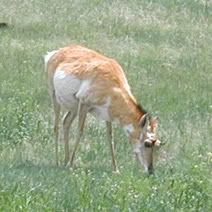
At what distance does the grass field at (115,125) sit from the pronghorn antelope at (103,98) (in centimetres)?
34

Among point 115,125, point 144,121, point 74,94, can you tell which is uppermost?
point 144,121

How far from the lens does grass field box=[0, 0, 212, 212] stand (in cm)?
1013

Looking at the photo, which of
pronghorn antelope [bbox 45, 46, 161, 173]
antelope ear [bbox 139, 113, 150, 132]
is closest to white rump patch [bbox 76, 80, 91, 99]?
pronghorn antelope [bbox 45, 46, 161, 173]

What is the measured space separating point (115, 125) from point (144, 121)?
8.27ft

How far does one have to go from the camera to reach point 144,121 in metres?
12.7

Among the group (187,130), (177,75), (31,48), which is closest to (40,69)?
(31,48)

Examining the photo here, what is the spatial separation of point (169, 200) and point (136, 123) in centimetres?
297

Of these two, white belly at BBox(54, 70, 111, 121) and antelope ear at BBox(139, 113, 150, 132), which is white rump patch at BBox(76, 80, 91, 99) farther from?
antelope ear at BBox(139, 113, 150, 132)

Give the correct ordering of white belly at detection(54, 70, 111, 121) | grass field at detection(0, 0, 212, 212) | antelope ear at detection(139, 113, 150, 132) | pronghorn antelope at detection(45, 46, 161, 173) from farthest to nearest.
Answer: white belly at detection(54, 70, 111, 121) → pronghorn antelope at detection(45, 46, 161, 173) → antelope ear at detection(139, 113, 150, 132) → grass field at detection(0, 0, 212, 212)

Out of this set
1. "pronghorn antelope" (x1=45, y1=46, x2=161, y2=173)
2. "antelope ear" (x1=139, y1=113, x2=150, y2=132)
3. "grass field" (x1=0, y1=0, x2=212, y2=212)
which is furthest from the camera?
"pronghorn antelope" (x1=45, y1=46, x2=161, y2=173)

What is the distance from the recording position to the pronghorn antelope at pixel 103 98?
12758mm

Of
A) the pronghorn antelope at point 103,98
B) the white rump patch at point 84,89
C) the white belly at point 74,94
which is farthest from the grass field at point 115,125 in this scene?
the white rump patch at point 84,89

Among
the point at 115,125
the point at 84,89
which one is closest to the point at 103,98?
the point at 84,89

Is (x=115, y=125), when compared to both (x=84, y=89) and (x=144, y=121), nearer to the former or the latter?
(x=84, y=89)
